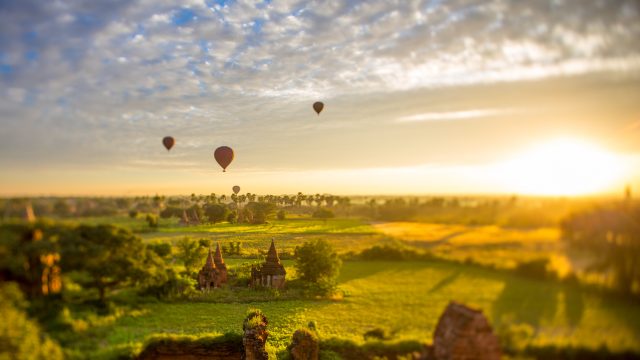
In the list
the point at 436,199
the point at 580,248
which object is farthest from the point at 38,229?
the point at 580,248

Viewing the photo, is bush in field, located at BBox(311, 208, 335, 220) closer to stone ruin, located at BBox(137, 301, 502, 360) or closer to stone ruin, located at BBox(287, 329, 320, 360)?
stone ruin, located at BBox(137, 301, 502, 360)

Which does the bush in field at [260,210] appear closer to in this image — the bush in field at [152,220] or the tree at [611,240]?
the bush in field at [152,220]

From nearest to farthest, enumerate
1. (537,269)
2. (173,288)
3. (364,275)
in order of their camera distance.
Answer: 1. (537,269)
2. (364,275)
3. (173,288)

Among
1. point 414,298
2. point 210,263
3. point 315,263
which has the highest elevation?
point 315,263

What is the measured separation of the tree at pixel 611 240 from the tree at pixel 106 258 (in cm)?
1417

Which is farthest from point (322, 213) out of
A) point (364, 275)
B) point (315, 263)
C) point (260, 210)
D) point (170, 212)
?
point (170, 212)

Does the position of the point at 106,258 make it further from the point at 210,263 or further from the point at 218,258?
the point at 218,258

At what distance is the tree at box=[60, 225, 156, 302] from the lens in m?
13.3

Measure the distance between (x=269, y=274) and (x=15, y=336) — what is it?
17.6 feet

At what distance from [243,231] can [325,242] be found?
8.28ft

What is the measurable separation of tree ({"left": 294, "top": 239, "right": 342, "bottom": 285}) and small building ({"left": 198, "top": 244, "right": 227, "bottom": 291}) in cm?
250

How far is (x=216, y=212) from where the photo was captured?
10.3 m

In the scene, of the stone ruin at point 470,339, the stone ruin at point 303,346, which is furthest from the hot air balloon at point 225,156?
the stone ruin at point 470,339

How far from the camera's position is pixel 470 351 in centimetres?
460
